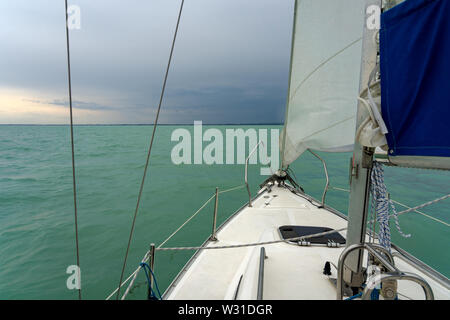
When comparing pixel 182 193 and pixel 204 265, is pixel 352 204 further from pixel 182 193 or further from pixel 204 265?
pixel 182 193

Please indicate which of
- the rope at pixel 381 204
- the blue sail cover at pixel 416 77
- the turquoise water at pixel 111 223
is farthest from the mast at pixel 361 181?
the turquoise water at pixel 111 223

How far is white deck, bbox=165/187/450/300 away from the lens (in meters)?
1.73

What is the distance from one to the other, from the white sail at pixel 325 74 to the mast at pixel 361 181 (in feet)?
3.89

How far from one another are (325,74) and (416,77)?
2.22m

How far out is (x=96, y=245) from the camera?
4.98m

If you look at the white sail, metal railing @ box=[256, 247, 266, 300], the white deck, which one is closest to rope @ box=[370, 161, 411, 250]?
the white deck

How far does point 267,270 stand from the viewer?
2000 millimetres

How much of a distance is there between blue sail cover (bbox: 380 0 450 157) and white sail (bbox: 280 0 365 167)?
139 cm

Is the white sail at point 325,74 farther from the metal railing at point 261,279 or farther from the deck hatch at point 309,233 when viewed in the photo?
the metal railing at point 261,279

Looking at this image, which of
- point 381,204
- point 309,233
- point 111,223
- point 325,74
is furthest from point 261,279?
point 111,223

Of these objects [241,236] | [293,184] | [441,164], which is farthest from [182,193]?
[441,164]

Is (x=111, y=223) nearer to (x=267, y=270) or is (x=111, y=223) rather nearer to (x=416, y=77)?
(x=267, y=270)

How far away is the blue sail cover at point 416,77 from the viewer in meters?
1.06
